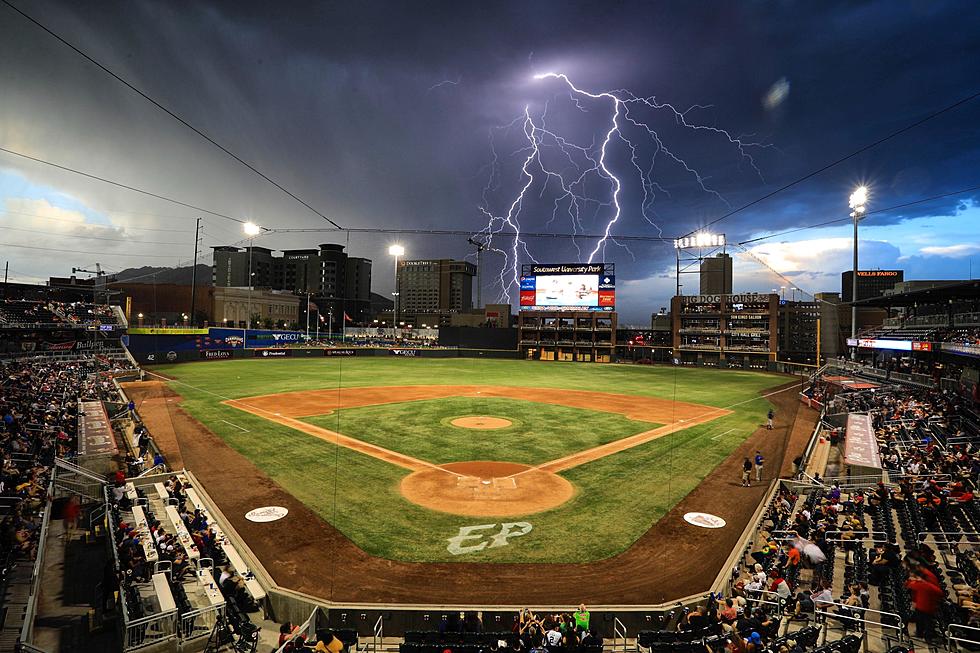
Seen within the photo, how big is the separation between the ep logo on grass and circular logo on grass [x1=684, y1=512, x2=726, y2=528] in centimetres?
516

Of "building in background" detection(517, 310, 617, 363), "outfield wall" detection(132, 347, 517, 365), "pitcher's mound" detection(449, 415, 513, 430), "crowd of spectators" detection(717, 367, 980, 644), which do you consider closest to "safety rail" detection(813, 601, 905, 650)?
"crowd of spectators" detection(717, 367, 980, 644)

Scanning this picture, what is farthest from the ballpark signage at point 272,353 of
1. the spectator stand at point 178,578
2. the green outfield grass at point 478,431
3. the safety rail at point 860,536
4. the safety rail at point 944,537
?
the safety rail at point 944,537

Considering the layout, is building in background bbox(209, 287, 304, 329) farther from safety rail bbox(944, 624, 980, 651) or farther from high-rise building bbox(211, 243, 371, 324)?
safety rail bbox(944, 624, 980, 651)

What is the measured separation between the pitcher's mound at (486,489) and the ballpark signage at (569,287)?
58.3m

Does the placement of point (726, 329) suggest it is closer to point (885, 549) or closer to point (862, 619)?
point (885, 549)

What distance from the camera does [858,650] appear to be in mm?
8133

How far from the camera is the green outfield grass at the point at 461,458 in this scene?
13.0 metres

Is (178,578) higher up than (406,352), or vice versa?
(406,352)

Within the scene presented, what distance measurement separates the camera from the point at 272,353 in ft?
220

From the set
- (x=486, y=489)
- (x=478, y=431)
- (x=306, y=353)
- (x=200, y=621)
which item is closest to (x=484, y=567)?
(x=486, y=489)

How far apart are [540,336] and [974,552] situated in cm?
7261

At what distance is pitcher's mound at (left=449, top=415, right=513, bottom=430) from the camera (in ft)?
87.9

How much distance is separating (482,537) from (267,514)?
22.3 feet

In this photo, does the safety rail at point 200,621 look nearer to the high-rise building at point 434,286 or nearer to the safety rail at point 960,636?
the safety rail at point 960,636
